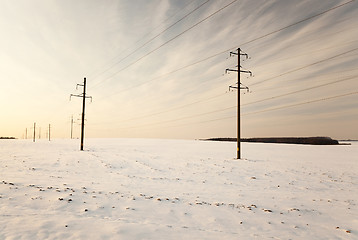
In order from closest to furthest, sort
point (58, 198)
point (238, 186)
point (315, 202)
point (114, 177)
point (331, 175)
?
point (58, 198)
point (315, 202)
point (238, 186)
point (114, 177)
point (331, 175)

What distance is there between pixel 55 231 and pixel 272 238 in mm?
5809

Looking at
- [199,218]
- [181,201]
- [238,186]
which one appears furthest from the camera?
[238,186]

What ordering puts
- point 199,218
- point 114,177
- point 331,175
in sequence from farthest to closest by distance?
point 331,175 → point 114,177 → point 199,218

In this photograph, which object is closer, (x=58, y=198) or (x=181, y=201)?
(x=58, y=198)

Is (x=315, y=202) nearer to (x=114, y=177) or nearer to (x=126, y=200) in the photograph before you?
(x=126, y=200)

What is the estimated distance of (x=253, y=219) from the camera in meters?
7.54

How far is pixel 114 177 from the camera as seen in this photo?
14.0 meters

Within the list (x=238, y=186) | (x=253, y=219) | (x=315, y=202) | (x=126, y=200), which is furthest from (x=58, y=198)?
(x=315, y=202)

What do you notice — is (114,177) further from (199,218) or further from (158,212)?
(199,218)

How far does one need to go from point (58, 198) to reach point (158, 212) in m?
4.08

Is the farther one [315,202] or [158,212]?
[315,202]

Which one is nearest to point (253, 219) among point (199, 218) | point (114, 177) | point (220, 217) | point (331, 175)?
point (220, 217)

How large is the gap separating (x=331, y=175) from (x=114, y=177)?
52.2 feet

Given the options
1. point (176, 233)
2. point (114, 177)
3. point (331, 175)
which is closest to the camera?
point (176, 233)
